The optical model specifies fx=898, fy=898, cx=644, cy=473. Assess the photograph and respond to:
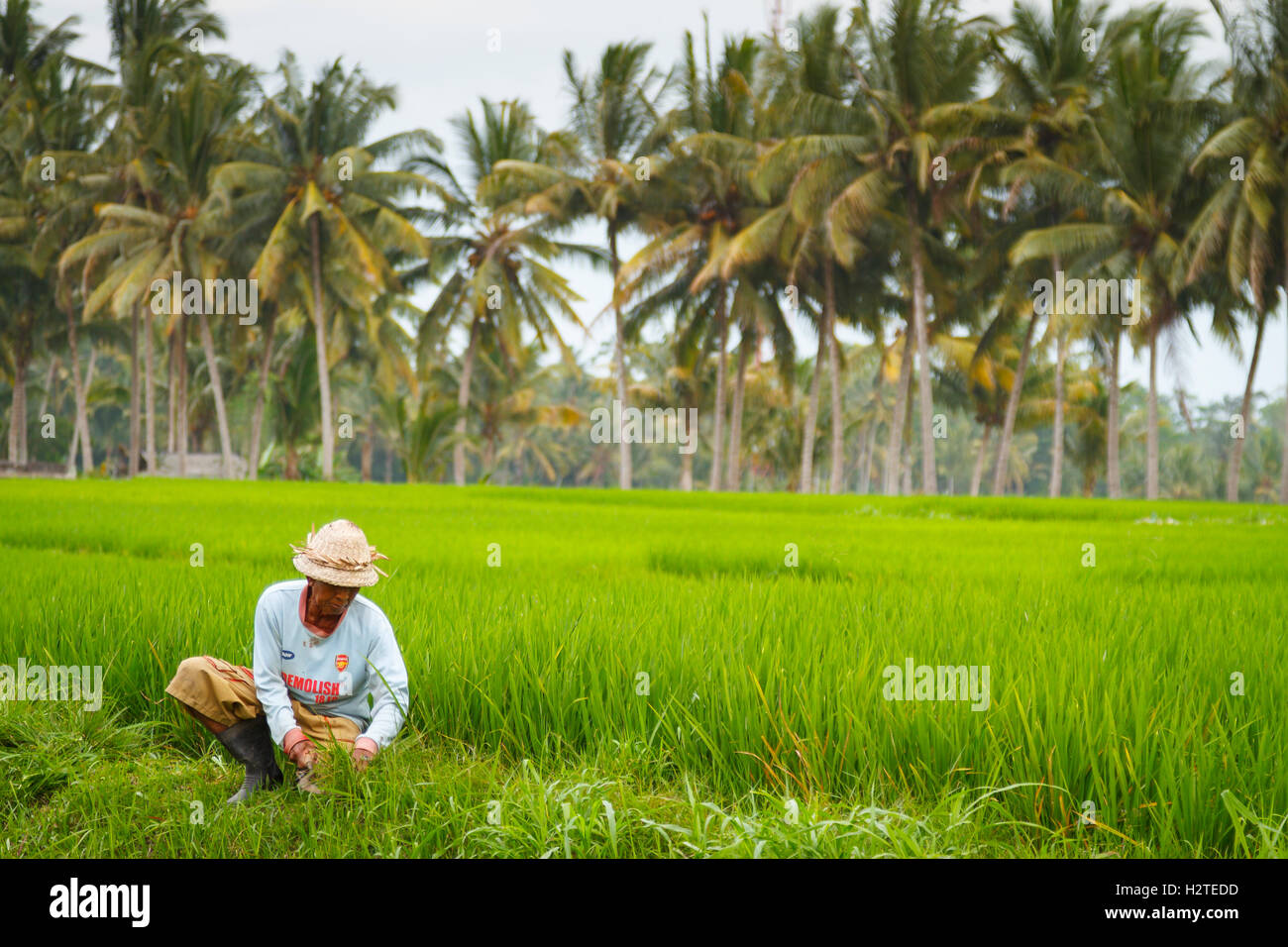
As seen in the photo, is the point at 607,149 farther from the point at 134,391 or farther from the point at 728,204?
the point at 134,391

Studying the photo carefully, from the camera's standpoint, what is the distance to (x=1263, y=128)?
1959 cm

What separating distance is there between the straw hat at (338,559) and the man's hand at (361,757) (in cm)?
48

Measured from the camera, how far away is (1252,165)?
18.6m

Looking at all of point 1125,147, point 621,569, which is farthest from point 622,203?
point 621,569

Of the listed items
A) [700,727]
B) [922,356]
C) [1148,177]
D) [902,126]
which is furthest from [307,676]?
[1148,177]

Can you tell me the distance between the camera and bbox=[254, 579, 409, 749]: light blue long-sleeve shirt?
9.14 feet

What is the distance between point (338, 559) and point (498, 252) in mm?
25723

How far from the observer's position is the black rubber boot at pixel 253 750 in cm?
283

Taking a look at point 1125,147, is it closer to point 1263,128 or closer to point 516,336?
point 1263,128

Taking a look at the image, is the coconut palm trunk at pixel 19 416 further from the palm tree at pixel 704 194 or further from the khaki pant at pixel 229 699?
the khaki pant at pixel 229 699

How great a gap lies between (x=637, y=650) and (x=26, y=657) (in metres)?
2.64

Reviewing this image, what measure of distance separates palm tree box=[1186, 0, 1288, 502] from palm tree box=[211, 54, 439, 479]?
18939 mm

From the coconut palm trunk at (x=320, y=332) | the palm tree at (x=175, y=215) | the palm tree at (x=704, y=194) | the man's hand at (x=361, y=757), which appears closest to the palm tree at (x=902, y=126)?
the palm tree at (x=704, y=194)
